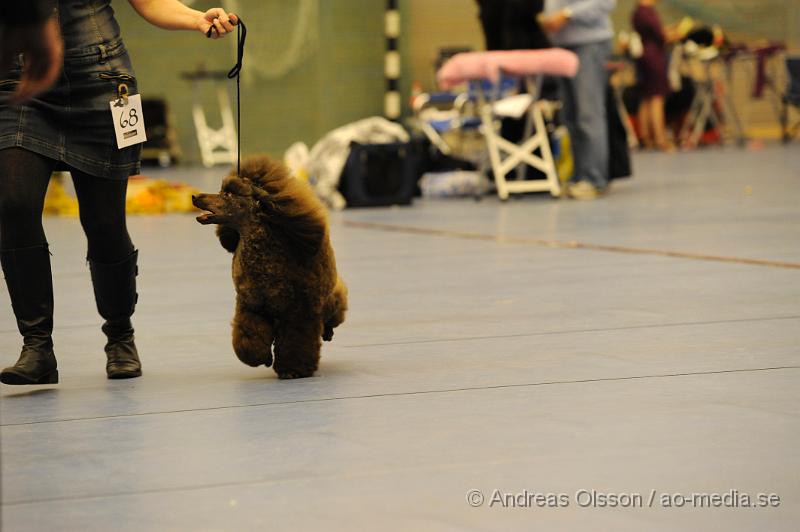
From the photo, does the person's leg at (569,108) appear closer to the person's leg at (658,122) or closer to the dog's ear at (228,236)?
the dog's ear at (228,236)

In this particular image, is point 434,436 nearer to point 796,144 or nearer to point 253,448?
point 253,448

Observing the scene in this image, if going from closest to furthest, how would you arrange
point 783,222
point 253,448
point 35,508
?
point 35,508, point 253,448, point 783,222

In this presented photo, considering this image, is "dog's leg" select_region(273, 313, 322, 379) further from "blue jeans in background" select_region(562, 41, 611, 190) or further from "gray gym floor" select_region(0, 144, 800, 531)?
"blue jeans in background" select_region(562, 41, 611, 190)

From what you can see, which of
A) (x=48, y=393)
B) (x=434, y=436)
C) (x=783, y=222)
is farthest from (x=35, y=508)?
(x=783, y=222)

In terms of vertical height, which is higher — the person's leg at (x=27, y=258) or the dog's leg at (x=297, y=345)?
the person's leg at (x=27, y=258)

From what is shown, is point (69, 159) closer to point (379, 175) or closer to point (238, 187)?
point (238, 187)

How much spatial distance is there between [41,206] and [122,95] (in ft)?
1.22

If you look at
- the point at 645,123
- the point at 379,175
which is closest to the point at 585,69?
the point at 379,175

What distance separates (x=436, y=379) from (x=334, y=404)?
392 mm

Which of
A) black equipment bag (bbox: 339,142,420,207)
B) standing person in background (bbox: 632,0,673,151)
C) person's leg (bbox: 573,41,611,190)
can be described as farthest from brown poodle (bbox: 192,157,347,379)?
standing person in background (bbox: 632,0,673,151)

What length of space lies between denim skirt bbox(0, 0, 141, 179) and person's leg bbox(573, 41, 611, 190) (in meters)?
6.10

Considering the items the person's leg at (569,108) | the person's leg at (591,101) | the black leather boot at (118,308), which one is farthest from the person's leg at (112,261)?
the person's leg at (569,108)

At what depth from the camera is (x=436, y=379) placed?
3521 mm

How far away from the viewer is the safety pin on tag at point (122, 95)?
139 inches
